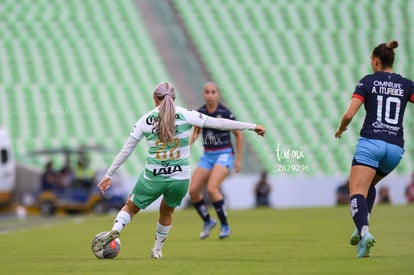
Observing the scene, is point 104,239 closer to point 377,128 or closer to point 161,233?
point 161,233

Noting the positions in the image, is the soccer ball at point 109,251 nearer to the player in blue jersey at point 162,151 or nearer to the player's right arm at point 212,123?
the player in blue jersey at point 162,151

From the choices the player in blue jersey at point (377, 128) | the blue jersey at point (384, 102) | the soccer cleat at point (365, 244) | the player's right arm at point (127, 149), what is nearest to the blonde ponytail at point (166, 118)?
the player's right arm at point (127, 149)

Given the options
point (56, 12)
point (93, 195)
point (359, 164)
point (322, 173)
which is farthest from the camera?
point (56, 12)

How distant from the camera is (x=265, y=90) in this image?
115 ft

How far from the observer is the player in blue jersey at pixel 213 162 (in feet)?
48.4

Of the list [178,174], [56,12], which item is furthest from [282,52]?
[178,174]

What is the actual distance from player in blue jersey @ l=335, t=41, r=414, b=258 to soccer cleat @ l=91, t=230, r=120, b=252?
239 cm

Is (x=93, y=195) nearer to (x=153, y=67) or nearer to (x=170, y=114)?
(x=153, y=67)

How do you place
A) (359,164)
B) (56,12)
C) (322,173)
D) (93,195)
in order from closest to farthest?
(359,164) → (93,195) → (322,173) → (56,12)

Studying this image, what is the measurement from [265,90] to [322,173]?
4.35 m

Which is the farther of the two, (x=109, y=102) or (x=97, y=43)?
(x=97, y=43)

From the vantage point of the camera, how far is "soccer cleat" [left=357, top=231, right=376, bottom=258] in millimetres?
9336

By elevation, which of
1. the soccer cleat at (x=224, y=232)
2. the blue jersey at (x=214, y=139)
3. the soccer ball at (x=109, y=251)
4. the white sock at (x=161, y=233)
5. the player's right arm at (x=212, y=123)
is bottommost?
the soccer cleat at (x=224, y=232)

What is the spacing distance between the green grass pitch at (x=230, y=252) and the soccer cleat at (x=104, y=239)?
0.14 meters
